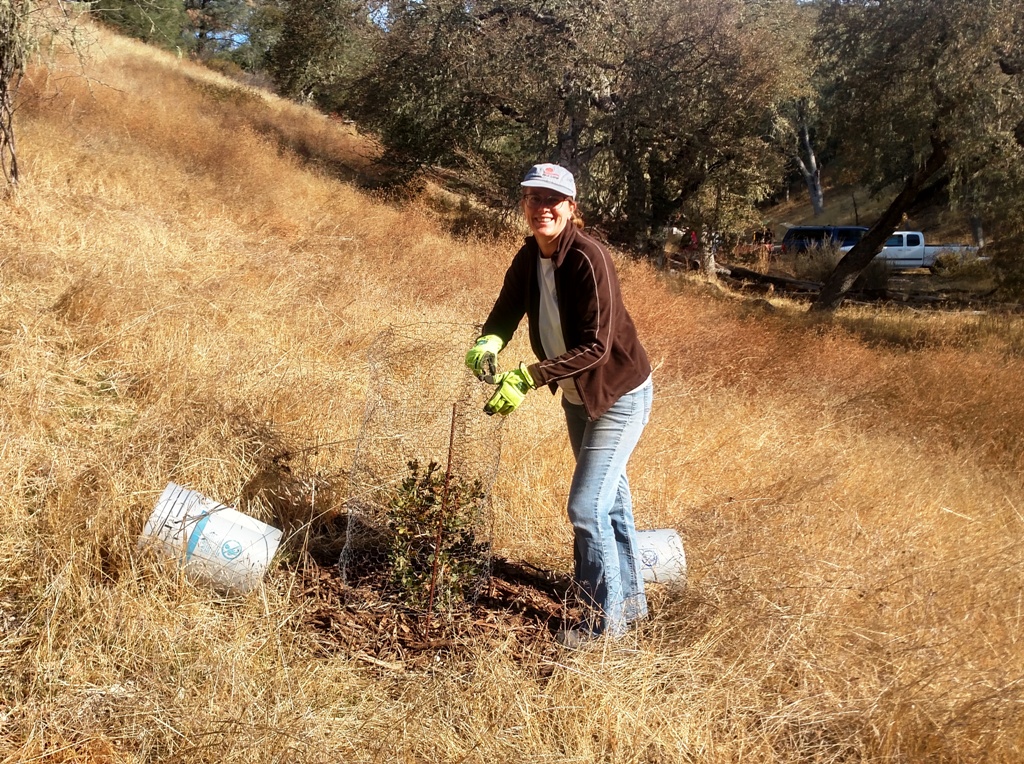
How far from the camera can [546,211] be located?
8.90ft

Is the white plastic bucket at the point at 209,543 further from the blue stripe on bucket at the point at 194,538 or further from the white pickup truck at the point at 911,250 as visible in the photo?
the white pickup truck at the point at 911,250

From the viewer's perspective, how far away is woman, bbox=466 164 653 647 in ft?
8.87

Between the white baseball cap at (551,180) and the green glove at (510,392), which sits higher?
the white baseball cap at (551,180)

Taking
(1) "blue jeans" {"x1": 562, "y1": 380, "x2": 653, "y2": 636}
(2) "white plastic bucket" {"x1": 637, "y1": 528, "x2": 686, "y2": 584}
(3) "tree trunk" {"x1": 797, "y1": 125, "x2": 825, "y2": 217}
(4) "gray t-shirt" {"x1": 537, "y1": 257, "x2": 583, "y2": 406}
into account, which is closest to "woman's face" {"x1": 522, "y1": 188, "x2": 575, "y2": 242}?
(4) "gray t-shirt" {"x1": 537, "y1": 257, "x2": 583, "y2": 406}

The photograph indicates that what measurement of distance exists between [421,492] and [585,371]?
88 cm

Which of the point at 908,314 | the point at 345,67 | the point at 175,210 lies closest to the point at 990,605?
the point at 175,210

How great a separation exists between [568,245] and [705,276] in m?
17.9

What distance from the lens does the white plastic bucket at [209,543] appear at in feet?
9.68

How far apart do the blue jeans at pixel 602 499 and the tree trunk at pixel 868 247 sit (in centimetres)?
1493

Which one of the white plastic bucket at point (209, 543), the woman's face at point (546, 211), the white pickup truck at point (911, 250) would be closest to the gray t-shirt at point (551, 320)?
the woman's face at point (546, 211)

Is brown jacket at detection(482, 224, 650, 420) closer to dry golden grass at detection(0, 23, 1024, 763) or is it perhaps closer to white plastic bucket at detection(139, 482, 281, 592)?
dry golden grass at detection(0, 23, 1024, 763)

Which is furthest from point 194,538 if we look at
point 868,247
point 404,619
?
point 868,247

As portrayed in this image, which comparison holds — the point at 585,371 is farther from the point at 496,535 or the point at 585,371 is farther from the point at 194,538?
the point at 194,538

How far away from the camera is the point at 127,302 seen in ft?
17.2
